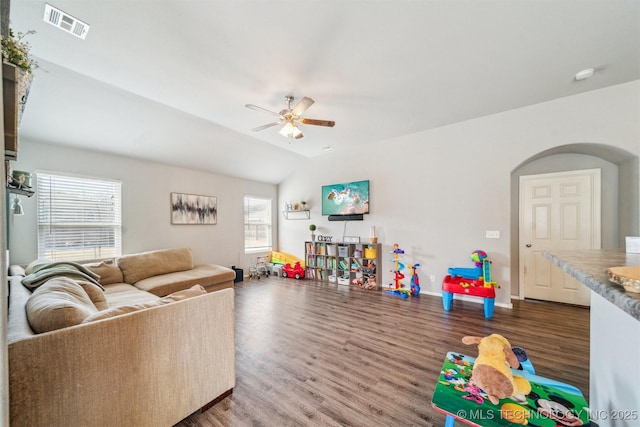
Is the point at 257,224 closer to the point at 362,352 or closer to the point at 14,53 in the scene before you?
the point at 362,352

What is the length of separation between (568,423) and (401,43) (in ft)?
8.71

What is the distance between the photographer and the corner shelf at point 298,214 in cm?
581

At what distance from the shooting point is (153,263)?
3.76 meters

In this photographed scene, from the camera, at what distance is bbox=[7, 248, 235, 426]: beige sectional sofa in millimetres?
1047

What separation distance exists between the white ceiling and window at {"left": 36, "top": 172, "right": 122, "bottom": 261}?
621 millimetres

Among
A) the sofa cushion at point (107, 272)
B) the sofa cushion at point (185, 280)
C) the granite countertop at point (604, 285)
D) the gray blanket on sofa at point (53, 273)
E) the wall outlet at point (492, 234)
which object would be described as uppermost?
the granite countertop at point (604, 285)

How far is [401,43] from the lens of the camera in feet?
6.85

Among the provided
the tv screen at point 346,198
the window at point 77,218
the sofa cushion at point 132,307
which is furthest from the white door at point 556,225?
the window at point 77,218

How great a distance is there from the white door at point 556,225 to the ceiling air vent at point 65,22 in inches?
223

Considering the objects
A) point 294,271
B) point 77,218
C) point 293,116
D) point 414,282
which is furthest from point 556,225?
point 77,218

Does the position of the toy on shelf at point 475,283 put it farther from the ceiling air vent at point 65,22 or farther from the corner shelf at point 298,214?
the ceiling air vent at point 65,22

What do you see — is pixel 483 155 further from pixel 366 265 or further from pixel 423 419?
pixel 423 419

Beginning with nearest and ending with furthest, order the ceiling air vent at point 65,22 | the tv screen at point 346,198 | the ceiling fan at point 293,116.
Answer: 1. the ceiling air vent at point 65,22
2. the ceiling fan at point 293,116
3. the tv screen at point 346,198

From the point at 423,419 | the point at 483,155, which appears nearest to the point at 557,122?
the point at 483,155
